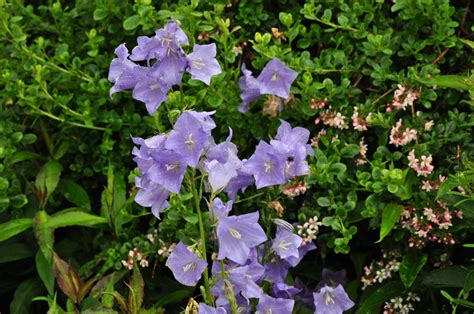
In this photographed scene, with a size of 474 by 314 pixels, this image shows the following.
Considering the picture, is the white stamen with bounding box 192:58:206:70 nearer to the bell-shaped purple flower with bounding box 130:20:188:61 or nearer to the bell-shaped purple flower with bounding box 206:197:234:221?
the bell-shaped purple flower with bounding box 130:20:188:61

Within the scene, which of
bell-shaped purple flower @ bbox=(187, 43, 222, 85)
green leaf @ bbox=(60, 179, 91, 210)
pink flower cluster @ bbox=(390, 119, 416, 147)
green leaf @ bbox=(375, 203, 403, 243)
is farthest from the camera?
green leaf @ bbox=(60, 179, 91, 210)

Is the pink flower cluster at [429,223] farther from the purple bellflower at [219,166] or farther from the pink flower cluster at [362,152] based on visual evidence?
the purple bellflower at [219,166]

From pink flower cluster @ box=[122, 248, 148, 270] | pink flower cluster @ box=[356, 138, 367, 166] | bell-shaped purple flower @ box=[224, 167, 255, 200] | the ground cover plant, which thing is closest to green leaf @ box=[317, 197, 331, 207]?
the ground cover plant

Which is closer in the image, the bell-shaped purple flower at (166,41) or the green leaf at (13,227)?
the bell-shaped purple flower at (166,41)

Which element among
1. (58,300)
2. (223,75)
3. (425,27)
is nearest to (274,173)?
(223,75)

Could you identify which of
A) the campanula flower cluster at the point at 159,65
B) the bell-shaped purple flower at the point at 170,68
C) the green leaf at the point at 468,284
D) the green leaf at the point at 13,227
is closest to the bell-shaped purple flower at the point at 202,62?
the campanula flower cluster at the point at 159,65

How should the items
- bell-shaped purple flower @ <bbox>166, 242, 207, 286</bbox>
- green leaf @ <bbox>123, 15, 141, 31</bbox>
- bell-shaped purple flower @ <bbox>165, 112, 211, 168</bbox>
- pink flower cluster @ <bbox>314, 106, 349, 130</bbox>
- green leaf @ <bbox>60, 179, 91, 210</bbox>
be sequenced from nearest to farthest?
bell-shaped purple flower @ <bbox>165, 112, 211, 168</bbox>, bell-shaped purple flower @ <bbox>166, 242, 207, 286</bbox>, pink flower cluster @ <bbox>314, 106, 349, 130</bbox>, green leaf @ <bbox>123, 15, 141, 31</bbox>, green leaf @ <bbox>60, 179, 91, 210</bbox>

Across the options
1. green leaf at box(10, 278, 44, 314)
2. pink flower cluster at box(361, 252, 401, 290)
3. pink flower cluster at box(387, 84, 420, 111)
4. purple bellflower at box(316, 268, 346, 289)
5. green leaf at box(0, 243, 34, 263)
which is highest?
pink flower cluster at box(387, 84, 420, 111)
